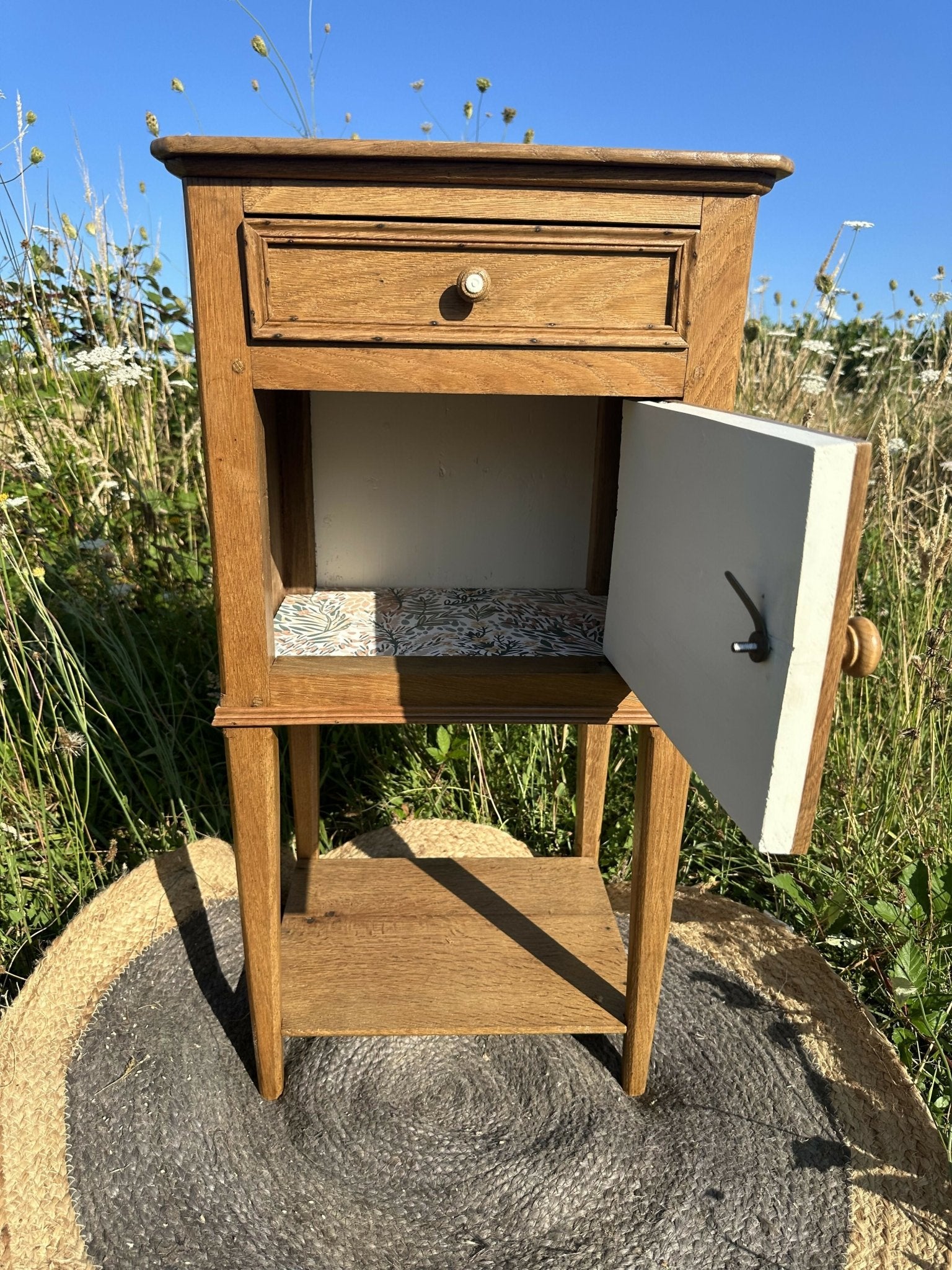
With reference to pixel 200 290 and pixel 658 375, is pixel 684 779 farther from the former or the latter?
pixel 200 290

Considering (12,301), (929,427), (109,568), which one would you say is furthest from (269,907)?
(929,427)

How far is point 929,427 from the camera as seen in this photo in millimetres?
2529

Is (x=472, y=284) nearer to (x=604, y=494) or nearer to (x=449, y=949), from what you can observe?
(x=604, y=494)

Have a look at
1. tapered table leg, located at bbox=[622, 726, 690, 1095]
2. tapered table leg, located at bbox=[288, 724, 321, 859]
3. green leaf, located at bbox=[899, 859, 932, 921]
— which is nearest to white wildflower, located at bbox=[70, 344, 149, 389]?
tapered table leg, located at bbox=[288, 724, 321, 859]

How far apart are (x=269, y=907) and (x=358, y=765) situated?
0.86 m

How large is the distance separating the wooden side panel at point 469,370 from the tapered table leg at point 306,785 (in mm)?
747

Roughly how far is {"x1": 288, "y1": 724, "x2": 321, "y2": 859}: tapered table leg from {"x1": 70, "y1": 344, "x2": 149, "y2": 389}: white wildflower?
780 millimetres

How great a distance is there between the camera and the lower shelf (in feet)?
4.00

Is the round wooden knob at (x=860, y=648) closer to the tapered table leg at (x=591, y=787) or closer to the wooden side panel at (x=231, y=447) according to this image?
the wooden side panel at (x=231, y=447)

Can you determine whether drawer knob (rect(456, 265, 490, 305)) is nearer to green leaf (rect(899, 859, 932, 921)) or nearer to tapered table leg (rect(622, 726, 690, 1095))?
tapered table leg (rect(622, 726, 690, 1095))

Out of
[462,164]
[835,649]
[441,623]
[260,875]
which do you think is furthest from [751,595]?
[260,875]

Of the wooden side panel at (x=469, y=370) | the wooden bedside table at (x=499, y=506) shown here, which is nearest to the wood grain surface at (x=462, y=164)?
the wooden bedside table at (x=499, y=506)

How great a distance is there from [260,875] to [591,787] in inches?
27.7

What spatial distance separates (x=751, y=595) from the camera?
0.66 m
